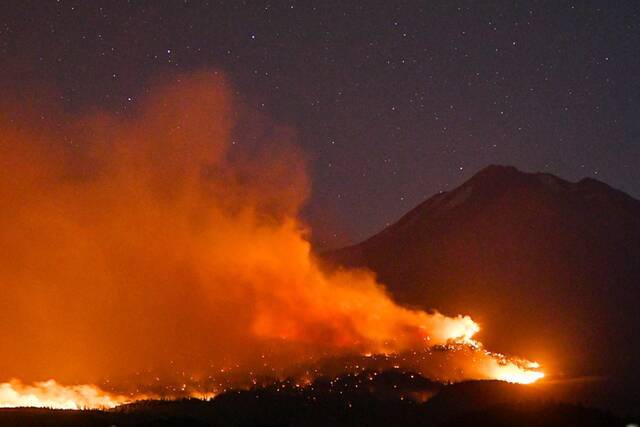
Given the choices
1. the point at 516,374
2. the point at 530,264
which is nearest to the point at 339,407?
the point at 516,374

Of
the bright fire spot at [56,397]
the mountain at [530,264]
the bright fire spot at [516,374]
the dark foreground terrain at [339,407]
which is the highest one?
the mountain at [530,264]

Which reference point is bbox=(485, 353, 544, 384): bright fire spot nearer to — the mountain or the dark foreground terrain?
the mountain

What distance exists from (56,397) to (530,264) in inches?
2434

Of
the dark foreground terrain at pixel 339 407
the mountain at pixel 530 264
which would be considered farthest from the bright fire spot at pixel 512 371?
the dark foreground terrain at pixel 339 407

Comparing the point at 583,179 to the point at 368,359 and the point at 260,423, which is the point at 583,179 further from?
the point at 260,423

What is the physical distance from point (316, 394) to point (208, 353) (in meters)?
42.7

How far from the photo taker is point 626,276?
88.6 m

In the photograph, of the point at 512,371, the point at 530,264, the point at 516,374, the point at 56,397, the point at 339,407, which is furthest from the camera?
the point at 530,264

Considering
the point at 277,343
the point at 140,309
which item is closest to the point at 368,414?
the point at 277,343

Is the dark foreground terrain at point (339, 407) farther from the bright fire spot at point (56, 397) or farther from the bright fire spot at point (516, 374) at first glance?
the bright fire spot at point (516, 374)

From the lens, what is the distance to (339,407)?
144 ft

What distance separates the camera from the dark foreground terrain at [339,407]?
36625 millimetres

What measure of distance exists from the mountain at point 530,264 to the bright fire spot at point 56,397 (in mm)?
32880

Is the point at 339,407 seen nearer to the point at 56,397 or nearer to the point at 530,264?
the point at 56,397
